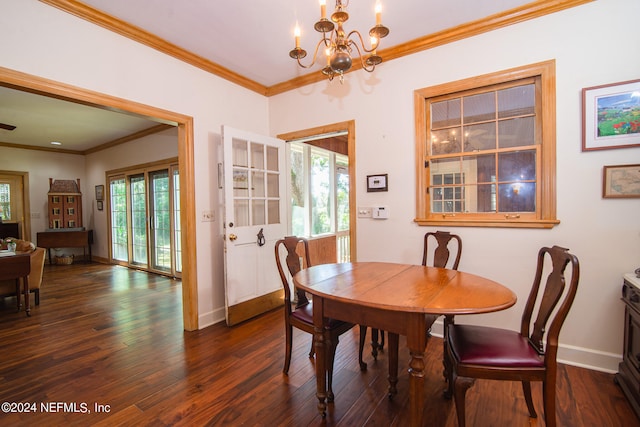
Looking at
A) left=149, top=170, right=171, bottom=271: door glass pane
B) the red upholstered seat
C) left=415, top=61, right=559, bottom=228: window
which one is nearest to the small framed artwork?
left=415, top=61, right=559, bottom=228: window

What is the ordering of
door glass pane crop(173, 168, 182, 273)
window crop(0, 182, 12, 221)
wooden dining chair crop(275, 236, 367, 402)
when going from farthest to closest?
1. window crop(0, 182, 12, 221)
2. door glass pane crop(173, 168, 182, 273)
3. wooden dining chair crop(275, 236, 367, 402)

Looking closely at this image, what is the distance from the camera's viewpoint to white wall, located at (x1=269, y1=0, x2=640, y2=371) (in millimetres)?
2098

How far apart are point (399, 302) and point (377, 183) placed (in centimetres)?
182

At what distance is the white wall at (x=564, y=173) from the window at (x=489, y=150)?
80 mm

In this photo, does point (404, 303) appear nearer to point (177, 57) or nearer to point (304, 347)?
point (304, 347)

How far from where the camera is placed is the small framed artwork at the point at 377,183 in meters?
2.99

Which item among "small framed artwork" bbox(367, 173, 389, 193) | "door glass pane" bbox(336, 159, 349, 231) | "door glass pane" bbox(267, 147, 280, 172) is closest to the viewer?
A: "small framed artwork" bbox(367, 173, 389, 193)

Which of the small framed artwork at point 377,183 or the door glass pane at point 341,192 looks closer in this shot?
the small framed artwork at point 377,183

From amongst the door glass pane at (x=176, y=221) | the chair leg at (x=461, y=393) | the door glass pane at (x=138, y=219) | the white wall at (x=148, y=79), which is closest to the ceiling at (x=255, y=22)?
the white wall at (x=148, y=79)

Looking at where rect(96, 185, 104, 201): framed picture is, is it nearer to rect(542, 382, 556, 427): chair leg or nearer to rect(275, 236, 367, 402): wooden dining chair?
rect(275, 236, 367, 402): wooden dining chair

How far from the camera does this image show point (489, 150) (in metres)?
2.56

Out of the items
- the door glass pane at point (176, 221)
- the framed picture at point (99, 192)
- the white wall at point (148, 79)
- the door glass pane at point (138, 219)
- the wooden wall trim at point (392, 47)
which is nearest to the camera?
the white wall at point (148, 79)

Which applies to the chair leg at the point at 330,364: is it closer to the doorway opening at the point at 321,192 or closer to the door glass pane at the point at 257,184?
the door glass pane at the point at 257,184

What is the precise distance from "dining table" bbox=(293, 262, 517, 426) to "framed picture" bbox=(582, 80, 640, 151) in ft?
4.79
